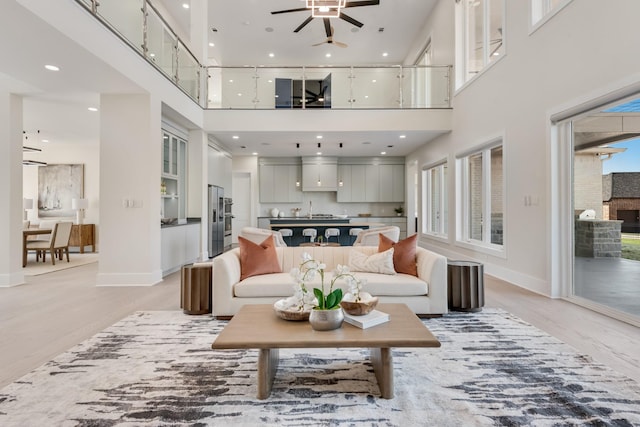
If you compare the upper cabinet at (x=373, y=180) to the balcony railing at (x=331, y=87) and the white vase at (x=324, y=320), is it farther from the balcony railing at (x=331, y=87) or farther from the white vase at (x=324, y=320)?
the white vase at (x=324, y=320)

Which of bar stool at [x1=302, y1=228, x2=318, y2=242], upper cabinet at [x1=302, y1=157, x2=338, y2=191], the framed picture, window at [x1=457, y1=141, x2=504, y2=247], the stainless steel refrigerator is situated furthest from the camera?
upper cabinet at [x1=302, y1=157, x2=338, y2=191]

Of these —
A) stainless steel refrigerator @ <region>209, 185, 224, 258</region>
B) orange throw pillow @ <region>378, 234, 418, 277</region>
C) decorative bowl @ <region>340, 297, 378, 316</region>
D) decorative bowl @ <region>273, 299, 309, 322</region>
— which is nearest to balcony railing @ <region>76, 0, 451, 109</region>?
stainless steel refrigerator @ <region>209, 185, 224, 258</region>

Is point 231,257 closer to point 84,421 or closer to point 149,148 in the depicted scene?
point 84,421

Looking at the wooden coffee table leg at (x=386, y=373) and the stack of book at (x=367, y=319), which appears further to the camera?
the stack of book at (x=367, y=319)

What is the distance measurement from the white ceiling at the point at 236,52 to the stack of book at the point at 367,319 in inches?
145

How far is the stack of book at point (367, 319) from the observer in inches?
79.6

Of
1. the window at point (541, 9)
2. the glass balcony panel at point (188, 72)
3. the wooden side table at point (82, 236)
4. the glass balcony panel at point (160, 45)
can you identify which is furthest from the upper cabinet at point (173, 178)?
the window at point (541, 9)

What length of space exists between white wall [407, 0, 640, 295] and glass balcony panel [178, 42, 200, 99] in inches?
214

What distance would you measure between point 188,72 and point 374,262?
5479 millimetres

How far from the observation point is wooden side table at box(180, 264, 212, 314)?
139 inches

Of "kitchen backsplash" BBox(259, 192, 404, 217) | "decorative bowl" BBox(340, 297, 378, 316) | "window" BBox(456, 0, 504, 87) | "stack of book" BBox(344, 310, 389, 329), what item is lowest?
"stack of book" BBox(344, 310, 389, 329)

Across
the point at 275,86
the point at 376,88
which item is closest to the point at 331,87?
the point at 376,88

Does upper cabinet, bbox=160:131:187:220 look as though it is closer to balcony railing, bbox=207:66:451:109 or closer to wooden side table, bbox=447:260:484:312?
balcony railing, bbox=207:66:451:109

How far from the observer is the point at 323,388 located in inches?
80.6
